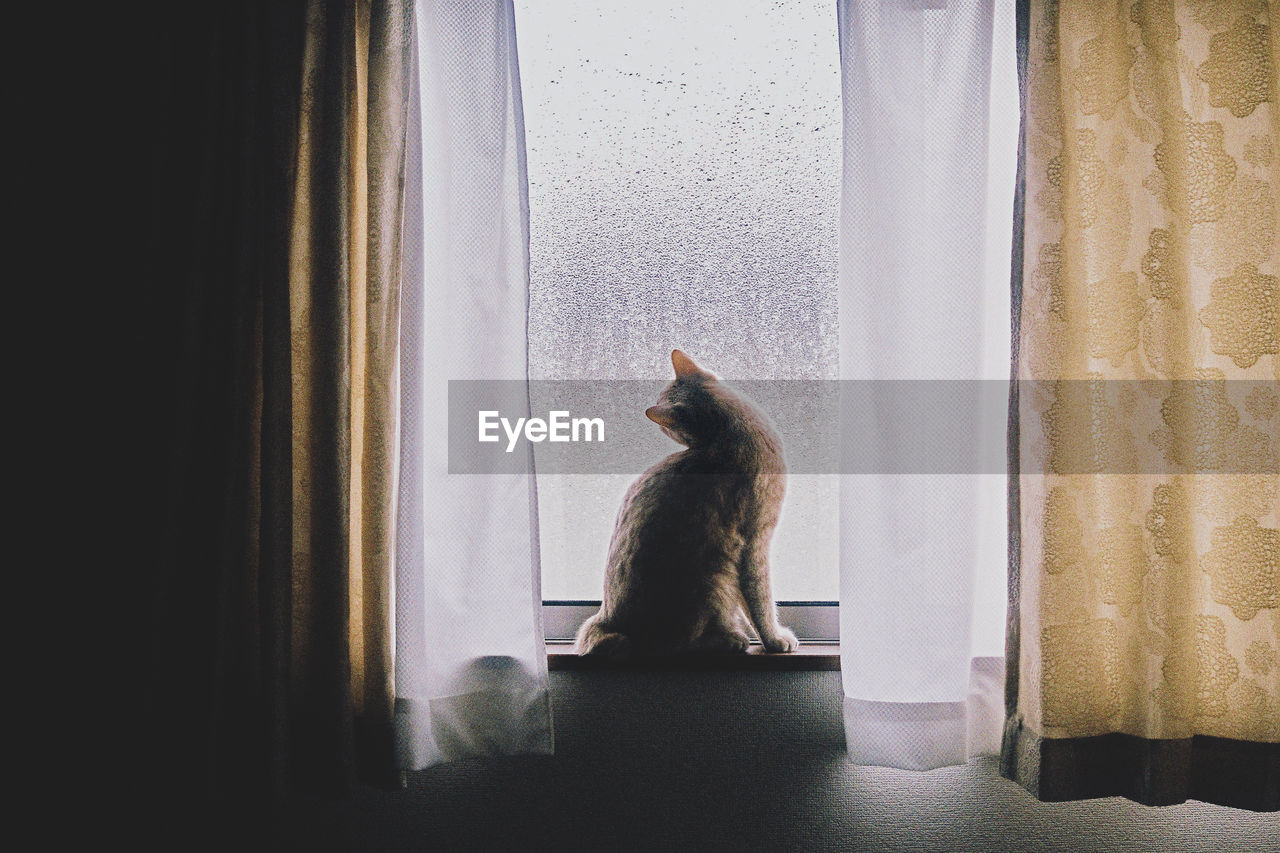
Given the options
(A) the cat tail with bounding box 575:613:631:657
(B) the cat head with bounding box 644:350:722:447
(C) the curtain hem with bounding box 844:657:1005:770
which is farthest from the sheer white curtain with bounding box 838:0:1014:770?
(A) the cat tail with bounding box 575:613:631:657

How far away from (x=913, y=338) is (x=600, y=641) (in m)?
0.65

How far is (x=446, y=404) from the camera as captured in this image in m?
1.00

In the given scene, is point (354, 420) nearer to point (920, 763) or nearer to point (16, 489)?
point (16, 489)

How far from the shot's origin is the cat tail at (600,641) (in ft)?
3.38

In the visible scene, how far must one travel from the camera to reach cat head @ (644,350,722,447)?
1.03 metres

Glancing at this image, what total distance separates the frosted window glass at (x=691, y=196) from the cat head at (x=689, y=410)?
0.10 m

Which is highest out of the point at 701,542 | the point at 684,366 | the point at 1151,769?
the point at 684,366

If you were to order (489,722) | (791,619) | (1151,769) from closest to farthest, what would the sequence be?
(1151,769)
(489,722)
(791,619)

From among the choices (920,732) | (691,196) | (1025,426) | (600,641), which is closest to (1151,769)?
(920,732)

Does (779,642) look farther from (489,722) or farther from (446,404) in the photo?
(446,404)

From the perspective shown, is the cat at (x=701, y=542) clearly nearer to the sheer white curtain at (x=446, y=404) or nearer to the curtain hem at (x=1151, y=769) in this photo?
the sheer white curtain at (x=446, y=404)

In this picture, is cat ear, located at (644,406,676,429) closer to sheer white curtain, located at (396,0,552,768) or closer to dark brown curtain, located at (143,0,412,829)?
sheer white curtain, located at (396,0,552,768)

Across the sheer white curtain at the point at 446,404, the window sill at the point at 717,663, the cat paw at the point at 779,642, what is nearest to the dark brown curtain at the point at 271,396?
the sheer white curtain at the point at 446,404

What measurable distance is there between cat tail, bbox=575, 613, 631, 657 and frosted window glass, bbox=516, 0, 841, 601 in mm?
310
